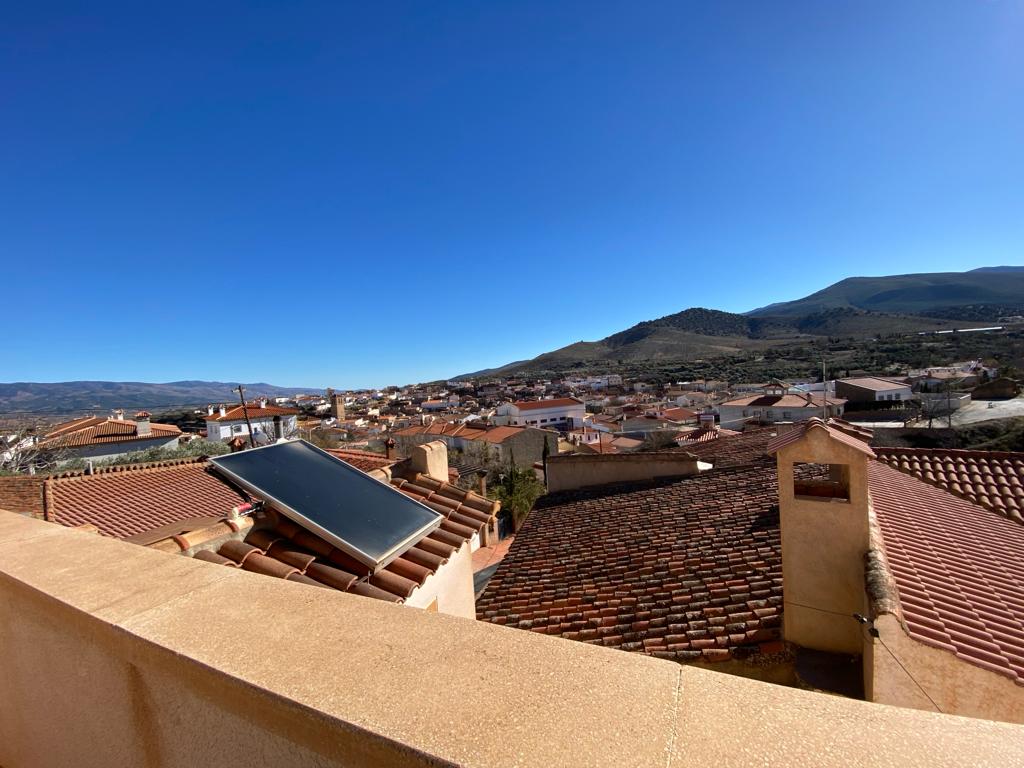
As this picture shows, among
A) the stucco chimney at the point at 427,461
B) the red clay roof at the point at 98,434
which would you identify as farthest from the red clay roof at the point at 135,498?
the red clay roof at the point at 98,434

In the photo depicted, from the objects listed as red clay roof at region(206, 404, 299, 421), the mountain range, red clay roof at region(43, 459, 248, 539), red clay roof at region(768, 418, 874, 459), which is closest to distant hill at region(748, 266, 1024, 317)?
the mountain range

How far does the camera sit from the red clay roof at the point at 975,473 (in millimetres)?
7234

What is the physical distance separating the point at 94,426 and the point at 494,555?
32.0 metres

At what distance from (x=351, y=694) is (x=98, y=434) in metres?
38.9

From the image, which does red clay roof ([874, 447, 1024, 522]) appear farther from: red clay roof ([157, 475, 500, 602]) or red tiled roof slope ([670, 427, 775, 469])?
red clay roof ([157, 475, 500, 602])

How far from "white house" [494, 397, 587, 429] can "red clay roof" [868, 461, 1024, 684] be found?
189ft

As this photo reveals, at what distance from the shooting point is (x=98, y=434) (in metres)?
30.7

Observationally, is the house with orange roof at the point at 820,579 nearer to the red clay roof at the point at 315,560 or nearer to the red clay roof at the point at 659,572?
the red clay roof at the point at 659,572

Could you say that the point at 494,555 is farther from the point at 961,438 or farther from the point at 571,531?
the point at 961,438

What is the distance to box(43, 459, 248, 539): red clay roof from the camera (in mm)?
10102

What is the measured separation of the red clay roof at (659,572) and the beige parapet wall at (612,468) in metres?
0.83

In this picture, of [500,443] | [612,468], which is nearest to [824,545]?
[612,468]

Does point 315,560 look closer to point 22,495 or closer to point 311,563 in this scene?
point 311,563

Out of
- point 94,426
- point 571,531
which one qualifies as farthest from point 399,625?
point 94,426
